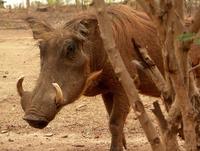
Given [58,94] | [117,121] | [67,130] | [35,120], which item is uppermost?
[58,94]

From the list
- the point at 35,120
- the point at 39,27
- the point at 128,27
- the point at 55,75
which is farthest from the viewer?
the point at 128,27

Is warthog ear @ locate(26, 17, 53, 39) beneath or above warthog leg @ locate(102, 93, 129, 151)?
above

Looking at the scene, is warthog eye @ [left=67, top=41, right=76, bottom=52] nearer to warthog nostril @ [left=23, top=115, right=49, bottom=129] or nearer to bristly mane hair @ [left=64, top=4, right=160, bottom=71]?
bristly mane hair @ [left=64, top=4, right=160, bottom=71]

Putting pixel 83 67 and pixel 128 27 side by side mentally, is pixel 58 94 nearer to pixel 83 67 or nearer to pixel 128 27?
pixel 83 67

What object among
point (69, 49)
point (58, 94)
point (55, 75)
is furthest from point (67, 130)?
point (58, 94)

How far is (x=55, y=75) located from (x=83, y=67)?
32 cm

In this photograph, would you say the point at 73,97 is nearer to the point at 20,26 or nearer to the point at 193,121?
the point at 193,121

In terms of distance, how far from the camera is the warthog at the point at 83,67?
436 centimetres

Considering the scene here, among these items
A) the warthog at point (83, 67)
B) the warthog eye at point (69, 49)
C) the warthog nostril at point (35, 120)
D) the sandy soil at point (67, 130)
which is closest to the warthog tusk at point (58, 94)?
the warthog at point (83, 67)

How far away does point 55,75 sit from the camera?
14.8ft

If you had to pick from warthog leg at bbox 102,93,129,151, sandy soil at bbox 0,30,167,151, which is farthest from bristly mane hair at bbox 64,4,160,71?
sandy soil at bbox 0,30,167,151

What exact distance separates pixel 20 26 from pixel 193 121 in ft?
45.6

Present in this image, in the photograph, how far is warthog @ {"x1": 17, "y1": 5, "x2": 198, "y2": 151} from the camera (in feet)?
14.3

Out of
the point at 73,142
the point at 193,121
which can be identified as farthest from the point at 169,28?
the point at 73,142
